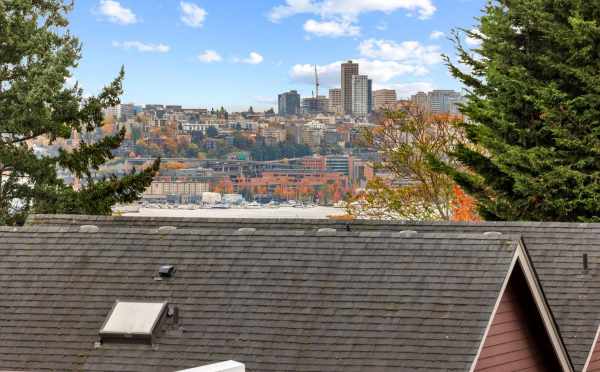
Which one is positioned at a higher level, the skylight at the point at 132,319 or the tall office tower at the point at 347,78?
the tall office tower at the point at 347,78

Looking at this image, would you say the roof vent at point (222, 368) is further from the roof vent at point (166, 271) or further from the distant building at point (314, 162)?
the distant building at point (314, 162)

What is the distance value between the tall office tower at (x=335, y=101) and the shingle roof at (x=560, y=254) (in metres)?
60.8

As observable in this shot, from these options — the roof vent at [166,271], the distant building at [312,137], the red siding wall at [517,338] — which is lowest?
the distant building at [312,137]

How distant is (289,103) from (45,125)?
58.8m

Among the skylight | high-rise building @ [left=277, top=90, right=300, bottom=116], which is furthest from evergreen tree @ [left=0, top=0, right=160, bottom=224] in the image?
high-rise building @ [left=277, top=90, right=300, bottom=116]

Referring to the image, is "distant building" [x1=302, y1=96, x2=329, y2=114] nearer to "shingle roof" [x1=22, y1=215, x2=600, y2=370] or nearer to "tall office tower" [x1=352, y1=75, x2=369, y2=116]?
"tall office tower" [x1=352, y1=75, x2=369, y2=116]

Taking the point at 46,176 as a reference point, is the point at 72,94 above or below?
above

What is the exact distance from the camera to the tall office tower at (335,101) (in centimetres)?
→ 7875

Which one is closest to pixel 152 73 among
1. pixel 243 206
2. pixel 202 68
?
pixel 202 68

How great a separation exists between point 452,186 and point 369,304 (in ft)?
77.2

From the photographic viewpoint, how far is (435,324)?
11.8 m

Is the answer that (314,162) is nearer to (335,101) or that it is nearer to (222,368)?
(335,101)

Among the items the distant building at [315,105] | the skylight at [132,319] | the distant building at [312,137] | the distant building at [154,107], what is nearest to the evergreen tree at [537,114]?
the skylight at [132,319]

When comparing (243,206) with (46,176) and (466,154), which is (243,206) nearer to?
(46,176)
